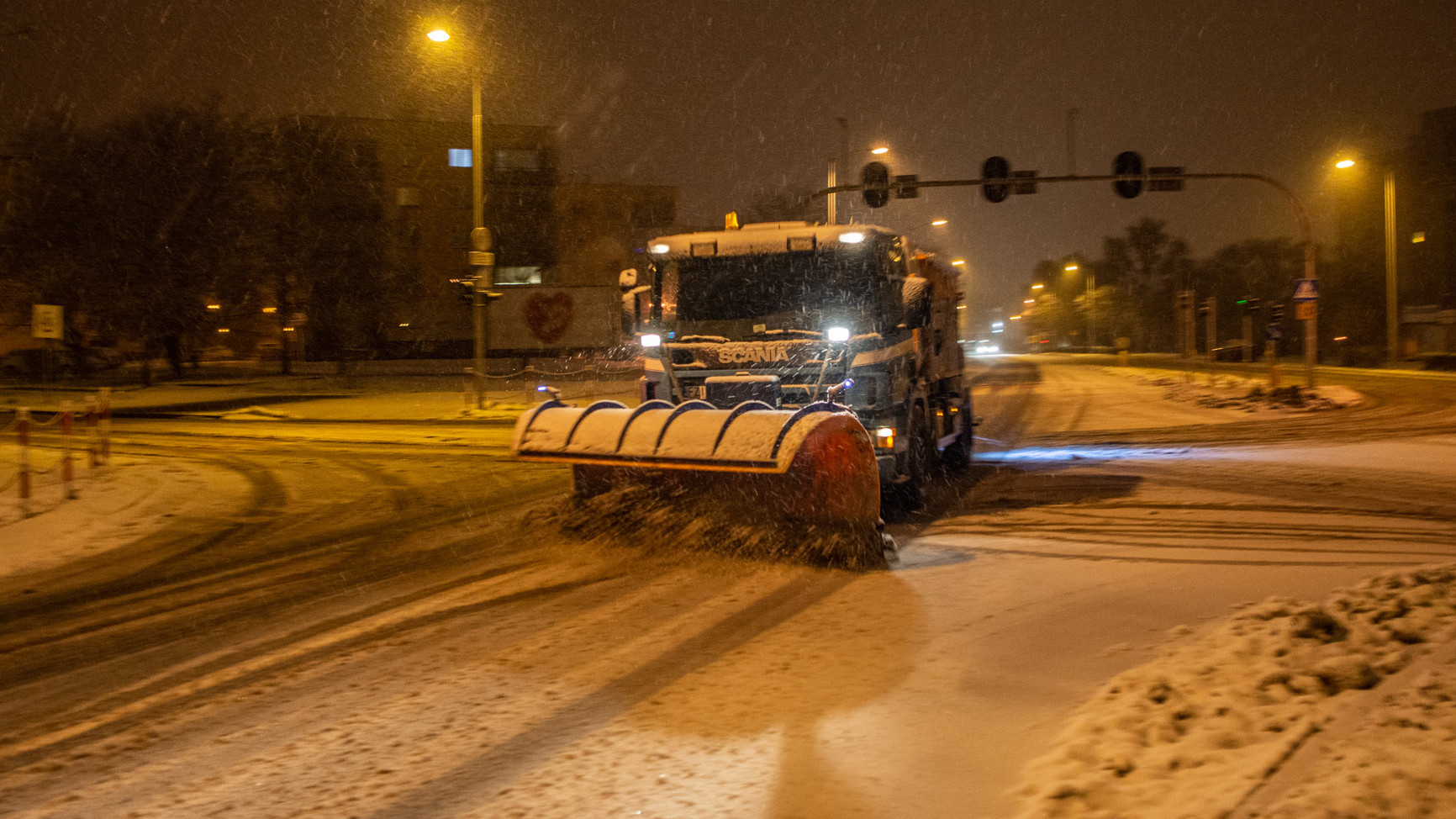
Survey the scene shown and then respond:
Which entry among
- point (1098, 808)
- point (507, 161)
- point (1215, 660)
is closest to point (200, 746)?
point (1098, 808)

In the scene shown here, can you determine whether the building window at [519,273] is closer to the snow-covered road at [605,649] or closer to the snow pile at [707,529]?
the snow-covered road at [605,649]

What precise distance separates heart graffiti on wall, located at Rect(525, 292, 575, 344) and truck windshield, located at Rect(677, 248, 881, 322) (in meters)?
34.3

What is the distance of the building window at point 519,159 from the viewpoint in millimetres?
65250

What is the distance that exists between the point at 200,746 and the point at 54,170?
44.1 m

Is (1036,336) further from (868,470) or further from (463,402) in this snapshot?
(868,470)

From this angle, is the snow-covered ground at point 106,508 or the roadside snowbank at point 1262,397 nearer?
the snow-covered ground at point 106,508

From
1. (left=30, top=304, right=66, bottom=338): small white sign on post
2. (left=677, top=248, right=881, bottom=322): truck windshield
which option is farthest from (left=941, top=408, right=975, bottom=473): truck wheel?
(left=30, top=304, right=66, bottom=338): small white sign on post

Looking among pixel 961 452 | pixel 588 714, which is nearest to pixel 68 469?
pixel 588 714

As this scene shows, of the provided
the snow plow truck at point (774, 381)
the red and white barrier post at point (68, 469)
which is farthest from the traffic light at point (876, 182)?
the red and white barrier post at point (68, 469)

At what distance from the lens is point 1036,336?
12181 centimetres

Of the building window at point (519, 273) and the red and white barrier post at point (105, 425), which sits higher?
the building window at point (519, 273)

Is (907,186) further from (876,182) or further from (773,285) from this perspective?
(773,285)

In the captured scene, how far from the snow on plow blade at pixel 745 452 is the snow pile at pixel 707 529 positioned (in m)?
0.09

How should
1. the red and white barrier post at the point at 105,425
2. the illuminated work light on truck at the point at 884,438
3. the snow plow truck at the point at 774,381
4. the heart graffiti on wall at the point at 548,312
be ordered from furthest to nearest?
the heart graffiti on wall at the point at 548,312
the red and white barrier post at the point at 105,425
the illuminated work light on truck at the point at 884,438
the snow plow truck at the point at 774,381
